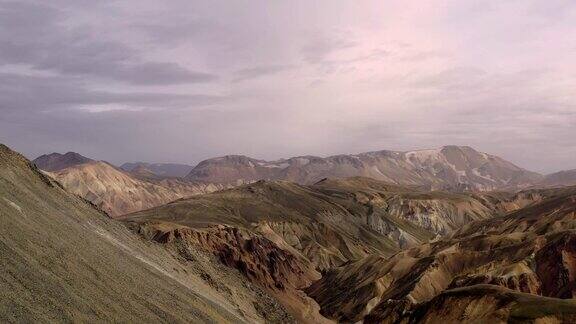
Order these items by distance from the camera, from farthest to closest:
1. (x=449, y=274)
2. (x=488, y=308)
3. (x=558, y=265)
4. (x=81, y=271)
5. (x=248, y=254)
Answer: (x=248, y=254)
(x=449, y=274)
(x=558, y=265)
(x=488, y=308)
(x=81, y=271)

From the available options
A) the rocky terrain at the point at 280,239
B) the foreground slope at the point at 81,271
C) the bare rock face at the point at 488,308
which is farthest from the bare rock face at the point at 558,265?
the foreground slope at the point at 81,271

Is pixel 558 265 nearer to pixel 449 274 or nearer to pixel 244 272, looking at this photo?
pixel 449 274

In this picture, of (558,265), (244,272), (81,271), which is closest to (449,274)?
(558,265)

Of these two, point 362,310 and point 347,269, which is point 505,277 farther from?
point 347,269

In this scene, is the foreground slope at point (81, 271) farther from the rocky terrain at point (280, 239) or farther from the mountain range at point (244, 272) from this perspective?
the rocky terrain at point (280, 239)

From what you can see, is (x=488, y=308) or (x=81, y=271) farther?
(x=488, y=308)

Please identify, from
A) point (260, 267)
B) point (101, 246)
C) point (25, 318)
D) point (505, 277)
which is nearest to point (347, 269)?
point (260, 267)
